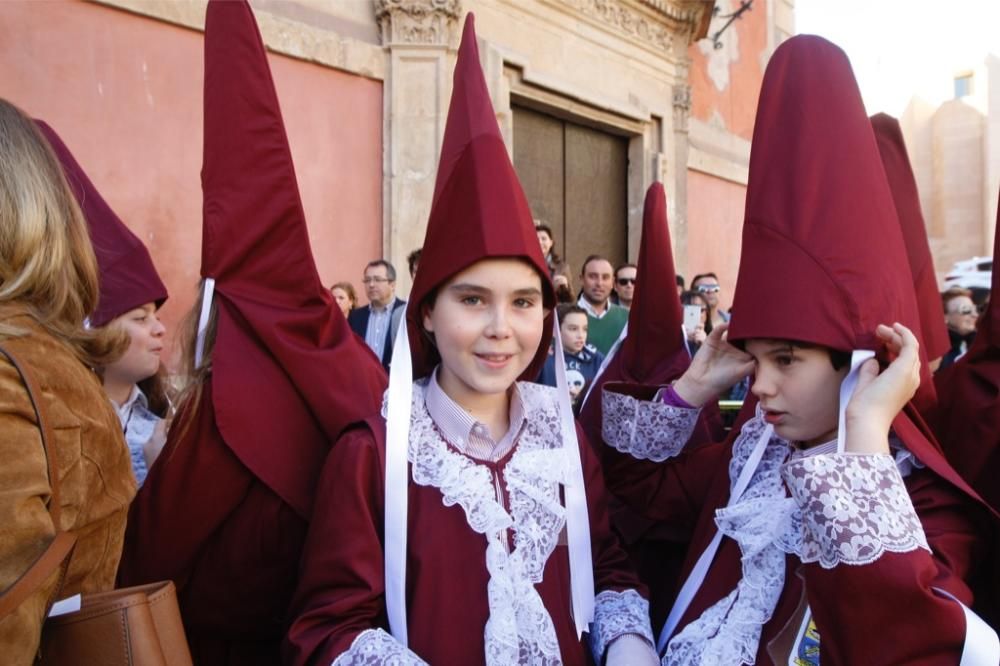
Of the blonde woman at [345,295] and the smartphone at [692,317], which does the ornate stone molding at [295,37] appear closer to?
the blonde woman at [345,295]

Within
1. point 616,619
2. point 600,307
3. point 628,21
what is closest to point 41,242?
point 616,619

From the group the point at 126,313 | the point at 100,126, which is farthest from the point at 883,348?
the point at 100,126

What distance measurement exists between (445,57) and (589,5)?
2279mm

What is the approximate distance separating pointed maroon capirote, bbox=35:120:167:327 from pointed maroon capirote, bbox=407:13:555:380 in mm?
1082

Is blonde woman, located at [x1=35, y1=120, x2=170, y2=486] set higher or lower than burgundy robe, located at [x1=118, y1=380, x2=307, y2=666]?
higher

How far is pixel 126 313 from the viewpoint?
8.09 ft

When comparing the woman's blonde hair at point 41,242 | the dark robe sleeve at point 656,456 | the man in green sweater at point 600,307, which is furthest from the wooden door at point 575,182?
the woman's blonde hair at point 41,242

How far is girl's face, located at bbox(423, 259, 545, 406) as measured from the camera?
1738 mm

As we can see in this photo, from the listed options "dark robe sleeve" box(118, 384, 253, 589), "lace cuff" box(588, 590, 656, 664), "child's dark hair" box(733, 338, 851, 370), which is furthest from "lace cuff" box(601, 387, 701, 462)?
"dark robe sleeve" box(118, 384, 253, 589)

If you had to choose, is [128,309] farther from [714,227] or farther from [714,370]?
[714,227]

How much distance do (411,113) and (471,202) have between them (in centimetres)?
502

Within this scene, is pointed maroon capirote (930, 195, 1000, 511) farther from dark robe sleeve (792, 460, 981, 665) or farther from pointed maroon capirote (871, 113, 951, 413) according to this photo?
pointed maroon capirote (871, 113, 951, 413)

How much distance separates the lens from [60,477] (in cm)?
122

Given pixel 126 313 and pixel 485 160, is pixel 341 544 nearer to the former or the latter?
pixel 485 160
